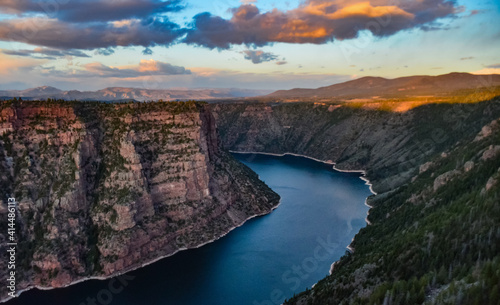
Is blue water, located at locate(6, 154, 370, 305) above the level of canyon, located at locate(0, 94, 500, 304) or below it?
below

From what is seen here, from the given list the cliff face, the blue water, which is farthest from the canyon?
the blue water

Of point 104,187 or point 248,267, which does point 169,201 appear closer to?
point 104,187

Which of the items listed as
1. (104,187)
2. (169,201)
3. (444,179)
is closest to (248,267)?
(169,201)

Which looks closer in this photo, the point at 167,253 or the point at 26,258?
the point at 26,258

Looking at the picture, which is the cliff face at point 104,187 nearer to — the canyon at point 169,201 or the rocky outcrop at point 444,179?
the canyon at point 169,201

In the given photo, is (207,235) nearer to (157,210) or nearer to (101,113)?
(157,210)

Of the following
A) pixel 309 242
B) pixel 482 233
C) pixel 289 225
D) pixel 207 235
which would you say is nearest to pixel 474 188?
pixel 482 233

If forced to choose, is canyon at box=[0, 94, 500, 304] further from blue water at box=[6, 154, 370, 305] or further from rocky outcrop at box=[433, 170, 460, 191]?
blue water at box=[6, 154, 370, 305]
